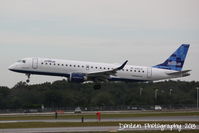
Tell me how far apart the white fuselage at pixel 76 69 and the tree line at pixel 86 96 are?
48303 millimetres

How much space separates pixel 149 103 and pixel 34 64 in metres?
68.0

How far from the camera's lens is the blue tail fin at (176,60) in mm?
84438

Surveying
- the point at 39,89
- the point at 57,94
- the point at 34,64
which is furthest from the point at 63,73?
the point at 39,89

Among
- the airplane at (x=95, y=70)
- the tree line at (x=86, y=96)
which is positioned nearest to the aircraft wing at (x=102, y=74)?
the airplane at (x=95, y=70)

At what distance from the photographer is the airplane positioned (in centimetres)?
7619

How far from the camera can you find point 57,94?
445 ft

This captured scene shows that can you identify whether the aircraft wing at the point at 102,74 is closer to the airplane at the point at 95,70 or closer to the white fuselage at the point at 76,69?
the airplane at the point at 95,70

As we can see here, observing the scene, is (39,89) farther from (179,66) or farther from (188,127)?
(188,127)

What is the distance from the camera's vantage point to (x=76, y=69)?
77312mm

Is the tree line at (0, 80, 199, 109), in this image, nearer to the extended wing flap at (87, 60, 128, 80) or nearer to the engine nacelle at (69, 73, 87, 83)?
the extended wing flap at (87, 60, 128, 80)

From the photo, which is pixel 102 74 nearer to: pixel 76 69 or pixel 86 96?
pixel 76 69

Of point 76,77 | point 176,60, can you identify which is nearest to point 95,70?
point 76,77

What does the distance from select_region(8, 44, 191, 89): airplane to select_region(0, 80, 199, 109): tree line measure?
47839 mm

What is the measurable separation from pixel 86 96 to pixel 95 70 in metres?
67.5
